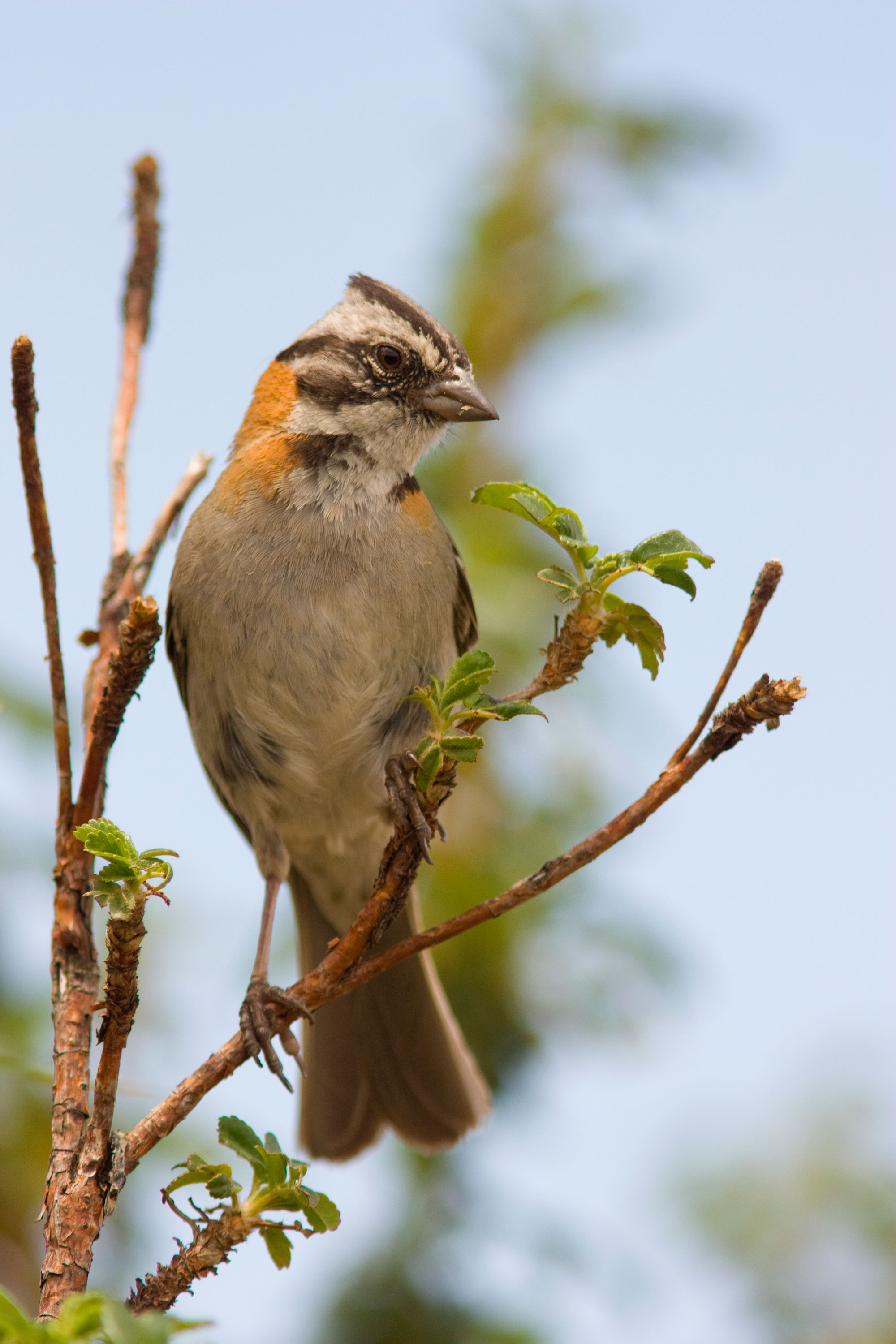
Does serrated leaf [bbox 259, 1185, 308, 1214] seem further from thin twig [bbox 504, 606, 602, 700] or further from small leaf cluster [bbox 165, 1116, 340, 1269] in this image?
thin twig [bbox 504, 606, 602, 700]

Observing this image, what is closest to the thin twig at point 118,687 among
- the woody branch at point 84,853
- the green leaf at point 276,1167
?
the woody branch at point 84,853

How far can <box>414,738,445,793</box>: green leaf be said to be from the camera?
2195 millimetres

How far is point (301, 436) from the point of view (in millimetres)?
4223

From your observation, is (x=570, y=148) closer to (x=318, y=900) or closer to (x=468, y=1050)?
(x=318, y=900)

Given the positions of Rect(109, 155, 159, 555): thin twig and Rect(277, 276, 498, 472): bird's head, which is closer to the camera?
Rect(109, 155, 159, 555): thin twig

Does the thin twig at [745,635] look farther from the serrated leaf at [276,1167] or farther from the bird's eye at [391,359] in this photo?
the bird's eye at [391,359]

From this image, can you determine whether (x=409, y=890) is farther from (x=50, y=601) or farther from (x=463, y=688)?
(x=50, y=601)

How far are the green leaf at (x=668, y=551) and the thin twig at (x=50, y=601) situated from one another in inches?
43.5

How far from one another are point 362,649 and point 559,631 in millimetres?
1557

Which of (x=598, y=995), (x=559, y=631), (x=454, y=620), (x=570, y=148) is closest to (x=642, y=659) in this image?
(x=559, y=631)

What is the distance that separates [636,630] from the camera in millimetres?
2283

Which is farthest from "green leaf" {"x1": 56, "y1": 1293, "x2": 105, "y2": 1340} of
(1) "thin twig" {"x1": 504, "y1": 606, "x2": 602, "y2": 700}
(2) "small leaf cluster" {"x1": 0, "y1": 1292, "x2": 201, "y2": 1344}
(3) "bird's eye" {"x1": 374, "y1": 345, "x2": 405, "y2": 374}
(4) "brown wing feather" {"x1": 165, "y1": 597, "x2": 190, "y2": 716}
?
(3) "bird's eye" {"x1": 374, "y1": 345, "x2": 405, "y2": 374}

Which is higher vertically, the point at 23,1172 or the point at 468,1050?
the point at 468,1050

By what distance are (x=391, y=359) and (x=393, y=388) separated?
11cm
